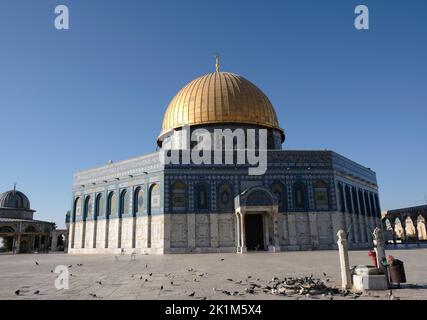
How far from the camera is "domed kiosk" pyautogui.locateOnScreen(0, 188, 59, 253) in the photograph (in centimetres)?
4691

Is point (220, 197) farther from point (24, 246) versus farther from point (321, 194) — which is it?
point (24, 246)

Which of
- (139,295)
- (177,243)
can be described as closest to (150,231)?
(177,243)

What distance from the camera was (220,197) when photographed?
2833 cm

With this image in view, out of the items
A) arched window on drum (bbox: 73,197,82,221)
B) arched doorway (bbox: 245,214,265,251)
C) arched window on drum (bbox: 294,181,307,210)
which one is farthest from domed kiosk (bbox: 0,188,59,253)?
arched window on drum (bbox: 294,181,307,210)

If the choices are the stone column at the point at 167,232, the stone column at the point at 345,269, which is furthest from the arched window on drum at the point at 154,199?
the stone column at the point at 345,269

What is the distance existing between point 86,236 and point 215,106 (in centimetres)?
1755

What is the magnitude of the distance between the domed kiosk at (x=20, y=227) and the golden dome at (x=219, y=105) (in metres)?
27.7

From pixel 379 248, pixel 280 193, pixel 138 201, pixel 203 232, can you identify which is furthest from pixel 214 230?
pixel 379 248

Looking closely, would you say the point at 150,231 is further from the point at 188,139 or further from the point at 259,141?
the point at 259,141

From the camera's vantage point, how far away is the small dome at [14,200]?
51.9 metres

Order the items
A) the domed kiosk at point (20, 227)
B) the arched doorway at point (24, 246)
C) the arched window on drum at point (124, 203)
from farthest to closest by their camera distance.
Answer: the arched doorway at point (24, 246), the domed kiosk at point (20, 227), the arched window on drum at point (124, 203)

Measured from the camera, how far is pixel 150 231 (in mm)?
28047

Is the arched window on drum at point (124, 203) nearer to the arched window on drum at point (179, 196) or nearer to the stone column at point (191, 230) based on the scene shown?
the arched window on drum at point (179, 196)

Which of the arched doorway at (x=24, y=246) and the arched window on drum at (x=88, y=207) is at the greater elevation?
the arched window on drum at (x=88, y=207)
